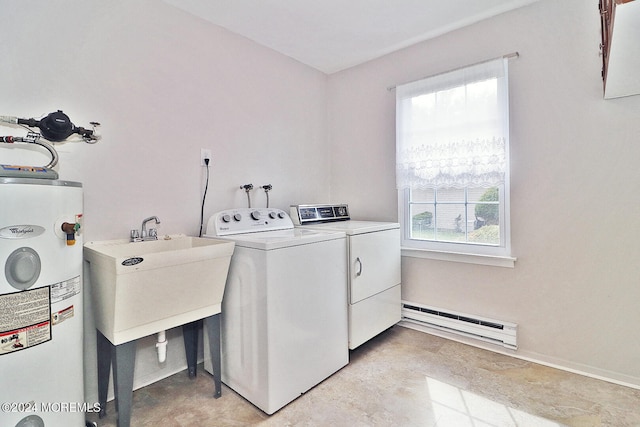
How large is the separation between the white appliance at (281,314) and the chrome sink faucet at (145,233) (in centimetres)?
31

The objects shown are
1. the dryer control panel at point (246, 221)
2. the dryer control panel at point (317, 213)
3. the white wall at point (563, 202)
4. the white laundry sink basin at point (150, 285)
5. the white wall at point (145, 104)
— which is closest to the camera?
the white laundry sink basin at point (150, 285)

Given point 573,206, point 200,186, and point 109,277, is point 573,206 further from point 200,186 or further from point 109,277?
point 109,277

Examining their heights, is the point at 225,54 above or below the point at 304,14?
below

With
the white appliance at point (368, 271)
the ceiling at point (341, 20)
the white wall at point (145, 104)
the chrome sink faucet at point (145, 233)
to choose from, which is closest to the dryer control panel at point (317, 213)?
the white appliance at point (368, 271)

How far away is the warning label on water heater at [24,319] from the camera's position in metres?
1.06

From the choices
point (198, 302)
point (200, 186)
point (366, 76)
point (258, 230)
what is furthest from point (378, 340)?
point (366, 76)

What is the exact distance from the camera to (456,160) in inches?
89.0

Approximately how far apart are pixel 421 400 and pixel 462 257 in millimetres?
1059

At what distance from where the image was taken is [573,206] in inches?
74.7

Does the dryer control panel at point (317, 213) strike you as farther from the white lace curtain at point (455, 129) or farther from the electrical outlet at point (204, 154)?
the electrical outlet at point (204, 154)

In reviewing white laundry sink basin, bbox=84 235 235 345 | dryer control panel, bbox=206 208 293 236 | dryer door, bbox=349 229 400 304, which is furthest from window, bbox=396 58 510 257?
white laundry sink basin, bbox=84 235 235 345

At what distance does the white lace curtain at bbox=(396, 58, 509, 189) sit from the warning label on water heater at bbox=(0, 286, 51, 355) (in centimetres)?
224

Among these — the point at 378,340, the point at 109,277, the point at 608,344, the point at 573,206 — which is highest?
the point at 573,206

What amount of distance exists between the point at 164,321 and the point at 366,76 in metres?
2.49
